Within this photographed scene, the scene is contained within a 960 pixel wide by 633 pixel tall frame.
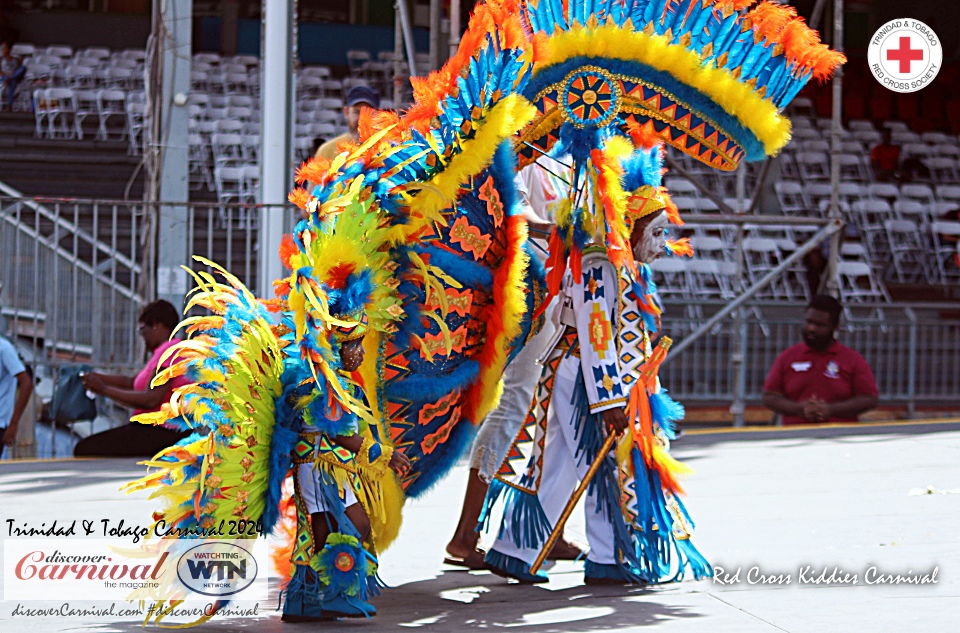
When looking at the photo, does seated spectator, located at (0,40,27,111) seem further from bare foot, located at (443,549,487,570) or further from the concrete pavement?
bare foot, located at (443,549,487,570)

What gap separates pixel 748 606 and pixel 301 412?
1680 millimetres

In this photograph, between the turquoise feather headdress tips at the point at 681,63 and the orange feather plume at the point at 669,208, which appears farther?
the orange feather plume at the point at 669,208

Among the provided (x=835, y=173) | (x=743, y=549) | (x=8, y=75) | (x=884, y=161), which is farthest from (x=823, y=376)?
(x=8, y=75)

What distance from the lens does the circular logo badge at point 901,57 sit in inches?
480

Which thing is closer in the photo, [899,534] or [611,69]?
[611,69]

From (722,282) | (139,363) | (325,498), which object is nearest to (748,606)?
(325,498)

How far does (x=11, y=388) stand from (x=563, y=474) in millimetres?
4591

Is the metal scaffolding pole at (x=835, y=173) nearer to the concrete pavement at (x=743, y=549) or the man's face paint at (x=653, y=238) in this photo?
the concrete pavement at (x=743, y=549)

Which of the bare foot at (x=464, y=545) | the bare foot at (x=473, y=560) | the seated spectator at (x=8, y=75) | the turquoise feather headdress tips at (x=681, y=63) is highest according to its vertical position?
the seated spectator at (x=8, y=75)

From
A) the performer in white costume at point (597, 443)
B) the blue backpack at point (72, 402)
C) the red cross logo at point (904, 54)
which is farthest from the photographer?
the red cross logo at point (904, 54)

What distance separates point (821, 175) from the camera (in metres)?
16.7

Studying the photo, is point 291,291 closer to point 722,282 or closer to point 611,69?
point 611,69

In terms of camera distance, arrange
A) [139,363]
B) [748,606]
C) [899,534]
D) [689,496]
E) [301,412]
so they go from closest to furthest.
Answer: [301,412], [748,606], [899,534], [689,496], [139,363]

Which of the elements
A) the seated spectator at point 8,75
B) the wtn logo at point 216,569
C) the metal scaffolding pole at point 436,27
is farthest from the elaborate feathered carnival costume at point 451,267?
the seated spectator at point 8,75
